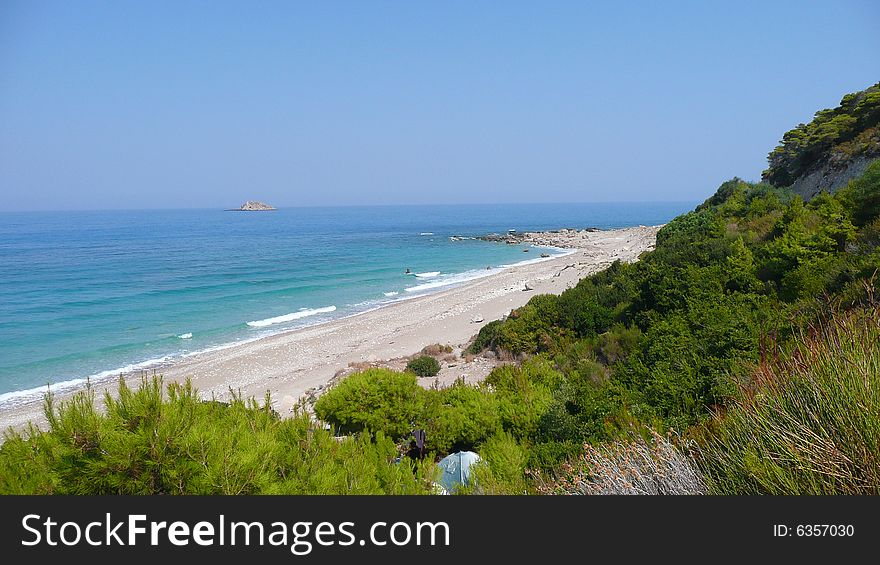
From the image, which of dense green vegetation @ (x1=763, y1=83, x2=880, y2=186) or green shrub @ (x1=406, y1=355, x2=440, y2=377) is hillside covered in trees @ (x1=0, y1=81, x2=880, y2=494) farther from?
dense green vegetation @ (x1=763, y1=83, x2=880, y2=186)

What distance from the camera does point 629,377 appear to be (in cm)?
973

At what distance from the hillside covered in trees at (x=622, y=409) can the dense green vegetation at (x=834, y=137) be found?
291 inches

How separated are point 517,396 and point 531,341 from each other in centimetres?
704

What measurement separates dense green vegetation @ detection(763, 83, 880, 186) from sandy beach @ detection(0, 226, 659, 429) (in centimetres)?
1341

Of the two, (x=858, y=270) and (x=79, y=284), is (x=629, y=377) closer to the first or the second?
(x=858, y=270)

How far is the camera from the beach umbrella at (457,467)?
7.79 m

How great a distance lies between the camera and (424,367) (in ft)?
57.4

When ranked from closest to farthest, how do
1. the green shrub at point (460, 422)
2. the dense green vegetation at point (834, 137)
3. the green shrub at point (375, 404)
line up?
1. the green shrub at point (460, 422)
2. the green shrub at point (375, 404)
3. the dense green vegetation at point (834, 137)

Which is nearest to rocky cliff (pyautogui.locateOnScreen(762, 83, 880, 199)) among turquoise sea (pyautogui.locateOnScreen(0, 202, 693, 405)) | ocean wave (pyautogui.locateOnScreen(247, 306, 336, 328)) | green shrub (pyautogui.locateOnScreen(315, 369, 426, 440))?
green shrub (pyautogui.locateOnScreen(315, 369, 426, 440))

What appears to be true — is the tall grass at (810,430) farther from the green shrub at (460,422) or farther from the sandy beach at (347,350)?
the sandy beach at (347,350)

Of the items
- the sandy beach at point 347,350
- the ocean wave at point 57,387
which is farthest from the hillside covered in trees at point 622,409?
the ocean wave at point 57,387

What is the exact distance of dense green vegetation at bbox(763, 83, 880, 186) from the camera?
22406mm

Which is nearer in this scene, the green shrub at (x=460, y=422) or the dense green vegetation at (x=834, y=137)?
the green shrub at (x=460, y=422)

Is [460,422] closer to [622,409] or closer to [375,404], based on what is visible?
[375,404]
